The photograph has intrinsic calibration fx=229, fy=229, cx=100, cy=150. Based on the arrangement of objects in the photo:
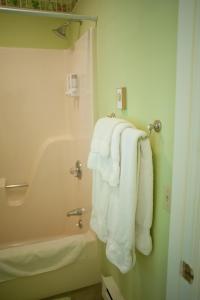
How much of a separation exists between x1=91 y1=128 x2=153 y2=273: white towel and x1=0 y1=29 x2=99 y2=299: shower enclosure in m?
1.00

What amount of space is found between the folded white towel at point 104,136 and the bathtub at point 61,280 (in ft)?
2.73

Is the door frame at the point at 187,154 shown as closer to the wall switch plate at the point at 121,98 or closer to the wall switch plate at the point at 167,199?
the wall switch plate at the point at 167,199

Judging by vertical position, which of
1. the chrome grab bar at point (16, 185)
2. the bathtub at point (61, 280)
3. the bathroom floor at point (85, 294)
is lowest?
the bathroom floor at point (85, 294)

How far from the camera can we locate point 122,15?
1131 millimetres

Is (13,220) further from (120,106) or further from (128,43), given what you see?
(128,43)

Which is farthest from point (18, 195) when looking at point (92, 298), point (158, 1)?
point (158, 1)

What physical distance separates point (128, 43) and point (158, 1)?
0.27 meters

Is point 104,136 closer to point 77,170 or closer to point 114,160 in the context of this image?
point 114,160

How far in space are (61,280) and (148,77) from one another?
4.88 ft

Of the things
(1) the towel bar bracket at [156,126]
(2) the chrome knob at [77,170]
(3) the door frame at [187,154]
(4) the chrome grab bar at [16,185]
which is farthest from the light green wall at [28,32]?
(3) the door frame at [187,154]

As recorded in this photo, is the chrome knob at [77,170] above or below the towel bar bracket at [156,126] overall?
below

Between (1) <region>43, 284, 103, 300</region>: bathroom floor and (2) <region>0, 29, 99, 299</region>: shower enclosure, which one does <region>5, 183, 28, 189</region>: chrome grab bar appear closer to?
(2) <region>0, 29, 99, 299</region>: shower enclosure

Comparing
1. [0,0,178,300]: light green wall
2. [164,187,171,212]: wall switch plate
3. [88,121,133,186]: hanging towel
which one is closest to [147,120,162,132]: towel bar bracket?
[0,0,178,300]: light green wall

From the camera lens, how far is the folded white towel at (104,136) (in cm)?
107
